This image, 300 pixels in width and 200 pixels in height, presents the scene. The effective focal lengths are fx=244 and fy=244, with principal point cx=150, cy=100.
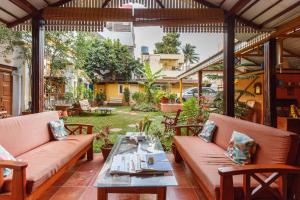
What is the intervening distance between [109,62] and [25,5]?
660 inches

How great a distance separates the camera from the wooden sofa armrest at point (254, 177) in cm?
226

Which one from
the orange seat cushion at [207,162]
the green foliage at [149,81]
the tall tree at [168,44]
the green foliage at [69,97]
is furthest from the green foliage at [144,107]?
the tall tree at [168,44]

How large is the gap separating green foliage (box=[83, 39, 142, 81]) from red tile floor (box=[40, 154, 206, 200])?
17467 mm

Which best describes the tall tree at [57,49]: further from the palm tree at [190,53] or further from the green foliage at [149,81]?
the palm tree at [190,53]

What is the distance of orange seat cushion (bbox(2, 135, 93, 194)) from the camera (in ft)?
8.19

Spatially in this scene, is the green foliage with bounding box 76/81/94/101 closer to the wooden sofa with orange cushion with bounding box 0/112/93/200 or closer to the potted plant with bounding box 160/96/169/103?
the potted plant with bounding box 160/96/169/103

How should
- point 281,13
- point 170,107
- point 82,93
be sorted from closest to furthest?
point 281,13, point 170,107, point 82,93

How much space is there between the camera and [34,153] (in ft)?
11.5

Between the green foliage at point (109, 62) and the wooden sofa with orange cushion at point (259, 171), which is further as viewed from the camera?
the green foliage at point (109, 62)

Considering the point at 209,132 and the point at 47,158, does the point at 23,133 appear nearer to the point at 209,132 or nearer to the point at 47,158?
the point at 47,158

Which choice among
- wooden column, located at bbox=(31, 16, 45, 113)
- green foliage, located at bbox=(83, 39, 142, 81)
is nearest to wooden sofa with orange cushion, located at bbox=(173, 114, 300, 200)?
wooden column, located at bbox=(31, 16, 45, 113)

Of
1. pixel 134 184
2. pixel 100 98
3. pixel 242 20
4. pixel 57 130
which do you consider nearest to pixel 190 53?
pixel 100 98

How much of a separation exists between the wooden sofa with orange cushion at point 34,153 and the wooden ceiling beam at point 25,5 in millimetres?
2149

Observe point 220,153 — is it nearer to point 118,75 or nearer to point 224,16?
point 224,16
